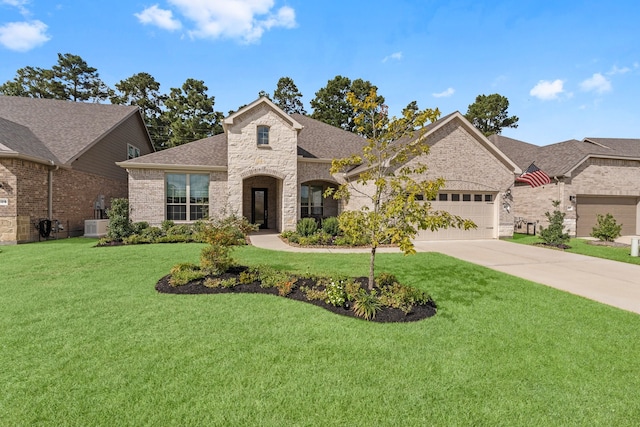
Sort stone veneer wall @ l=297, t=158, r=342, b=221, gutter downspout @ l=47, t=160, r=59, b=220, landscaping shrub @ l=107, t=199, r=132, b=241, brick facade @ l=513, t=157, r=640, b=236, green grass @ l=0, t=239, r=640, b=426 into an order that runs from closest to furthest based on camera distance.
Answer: green grass @ l=0, t=239, r=640, b=426 < landscaping shrub @ l=107, t=199, r=132, b=241 < gutter downspout @ l=47, t=160, r=59, b=220 < stone veneer wall @ l=297, t=158, r=342, b=221 < brick facade @ l=513, t=157, r=640, b=236

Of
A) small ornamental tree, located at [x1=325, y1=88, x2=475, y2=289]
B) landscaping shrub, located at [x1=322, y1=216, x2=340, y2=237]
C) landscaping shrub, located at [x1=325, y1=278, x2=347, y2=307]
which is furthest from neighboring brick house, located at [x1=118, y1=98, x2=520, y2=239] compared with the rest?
landscaping shrub, located at [x1=325, y1=278, x2=347, y2=307]

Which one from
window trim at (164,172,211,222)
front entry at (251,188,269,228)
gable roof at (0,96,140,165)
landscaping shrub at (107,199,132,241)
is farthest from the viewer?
front entry at (251,188,269,228)

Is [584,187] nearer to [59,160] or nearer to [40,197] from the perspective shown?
[59,160]

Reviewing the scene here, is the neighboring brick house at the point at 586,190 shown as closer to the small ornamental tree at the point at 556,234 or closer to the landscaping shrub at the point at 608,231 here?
the landscaping shrub at the point at 608,231

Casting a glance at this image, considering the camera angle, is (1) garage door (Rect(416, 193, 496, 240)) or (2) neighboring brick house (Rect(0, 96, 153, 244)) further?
(1) garage door (Rect(416, 193, 496, 240))

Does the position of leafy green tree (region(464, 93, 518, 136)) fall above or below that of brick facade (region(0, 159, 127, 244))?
above

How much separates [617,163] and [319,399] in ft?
73.4

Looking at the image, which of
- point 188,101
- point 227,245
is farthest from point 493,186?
point 188,101

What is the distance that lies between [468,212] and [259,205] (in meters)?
11.3

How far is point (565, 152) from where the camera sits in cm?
1769

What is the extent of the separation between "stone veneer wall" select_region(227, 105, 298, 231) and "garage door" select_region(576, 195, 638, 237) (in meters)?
15.9

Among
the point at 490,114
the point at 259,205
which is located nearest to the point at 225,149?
the point at 259,205

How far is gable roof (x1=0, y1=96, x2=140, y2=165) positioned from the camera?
49.0 feet

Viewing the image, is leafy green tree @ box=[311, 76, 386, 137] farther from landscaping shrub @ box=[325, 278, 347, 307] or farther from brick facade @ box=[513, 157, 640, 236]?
landscaping shrub @ box=[325, 278, 347, 307]
